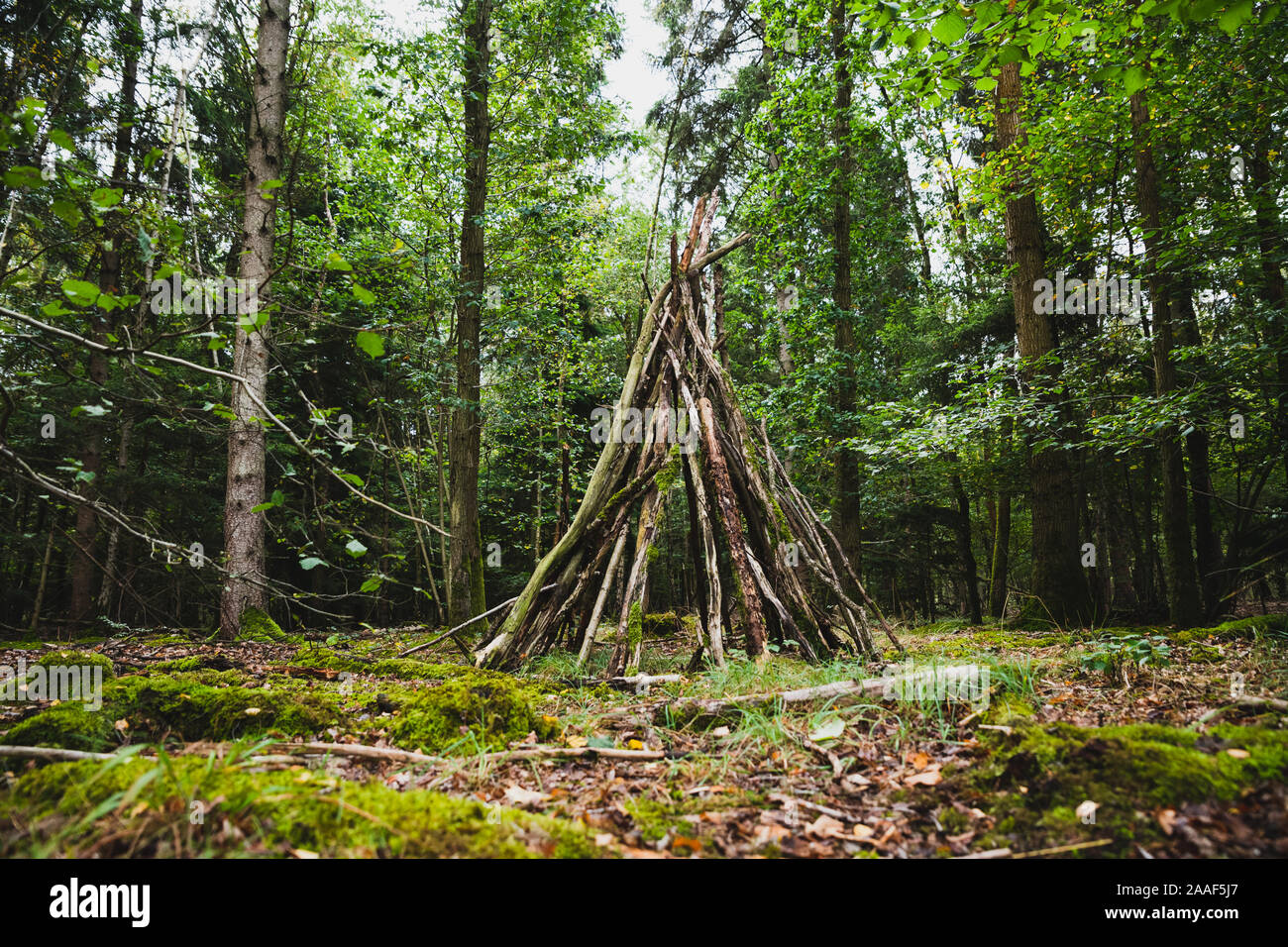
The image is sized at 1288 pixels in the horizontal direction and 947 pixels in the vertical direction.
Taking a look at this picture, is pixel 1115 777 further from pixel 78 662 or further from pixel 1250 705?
pixel 78 662

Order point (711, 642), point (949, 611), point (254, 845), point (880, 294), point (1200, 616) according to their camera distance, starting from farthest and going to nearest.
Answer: point (949, 611), point (880, 294), point (1200, 616), point (711, 642), point (254, 845)

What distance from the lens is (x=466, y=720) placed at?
2.53 metres

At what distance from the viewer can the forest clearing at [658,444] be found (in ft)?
5.63

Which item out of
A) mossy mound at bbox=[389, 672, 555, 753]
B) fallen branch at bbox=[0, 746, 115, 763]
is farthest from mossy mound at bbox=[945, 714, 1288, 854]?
fallen branch at bbox=[0, 746, 115, 763]

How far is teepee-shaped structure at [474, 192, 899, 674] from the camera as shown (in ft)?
13.1

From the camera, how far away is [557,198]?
23.8ft

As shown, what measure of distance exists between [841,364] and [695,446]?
408cm

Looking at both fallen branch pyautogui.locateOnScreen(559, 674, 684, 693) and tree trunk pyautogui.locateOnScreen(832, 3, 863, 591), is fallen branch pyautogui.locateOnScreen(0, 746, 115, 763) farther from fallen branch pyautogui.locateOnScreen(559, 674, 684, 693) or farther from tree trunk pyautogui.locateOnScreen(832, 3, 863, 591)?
tree trunk pyautogui.locateOnScreen(832, 3, 863, 591)

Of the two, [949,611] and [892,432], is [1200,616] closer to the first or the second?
[892,432]

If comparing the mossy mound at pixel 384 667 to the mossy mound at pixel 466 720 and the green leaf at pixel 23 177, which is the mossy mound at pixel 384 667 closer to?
the mossy mound at pixel 466 720

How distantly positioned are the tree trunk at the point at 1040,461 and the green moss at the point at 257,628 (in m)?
8.84

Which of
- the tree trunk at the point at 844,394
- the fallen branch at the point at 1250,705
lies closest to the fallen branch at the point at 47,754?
the fallen branch at the point at 1250,705

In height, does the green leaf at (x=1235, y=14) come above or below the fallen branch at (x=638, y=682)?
above
